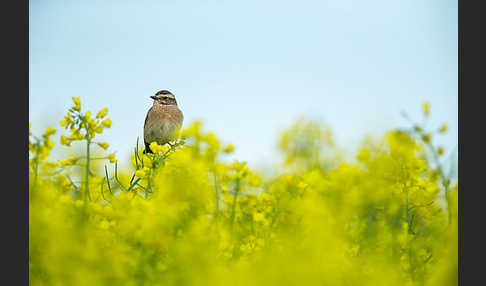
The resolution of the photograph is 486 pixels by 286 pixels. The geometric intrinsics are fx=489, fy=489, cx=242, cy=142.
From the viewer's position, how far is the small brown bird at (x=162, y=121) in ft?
17.9

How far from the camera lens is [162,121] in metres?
5.52

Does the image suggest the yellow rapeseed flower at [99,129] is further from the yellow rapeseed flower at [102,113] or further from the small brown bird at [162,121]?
the small brown bird at [162,121]

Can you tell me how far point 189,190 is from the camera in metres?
2.16

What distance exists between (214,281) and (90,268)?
518mm

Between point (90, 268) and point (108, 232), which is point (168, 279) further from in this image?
point (108, 232)

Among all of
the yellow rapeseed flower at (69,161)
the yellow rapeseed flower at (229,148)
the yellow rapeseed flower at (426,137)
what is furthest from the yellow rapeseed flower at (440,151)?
the yellow rapeseed flower at (69,161)

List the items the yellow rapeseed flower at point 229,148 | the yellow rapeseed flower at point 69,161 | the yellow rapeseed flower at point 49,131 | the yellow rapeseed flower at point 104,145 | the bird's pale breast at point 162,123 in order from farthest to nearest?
the bird's pale breast at point 162,123 < the yellow rapeseed flower at point 229,148 < the yellow rapeseed flower at point 104,145 < the yellow rapeseed flower at point 69,161 < the yellow rapeseed flower at point 49,131

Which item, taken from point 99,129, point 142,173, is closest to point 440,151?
point 142,173

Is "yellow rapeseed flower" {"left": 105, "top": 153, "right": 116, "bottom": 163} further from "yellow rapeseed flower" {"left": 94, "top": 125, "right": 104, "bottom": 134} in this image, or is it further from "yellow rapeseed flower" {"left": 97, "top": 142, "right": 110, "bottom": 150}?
"yellow rapeseed flower" {"left": 94, "top": 125, "right": 104, "bottom": 134}

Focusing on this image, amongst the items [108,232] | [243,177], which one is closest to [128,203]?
[108,232]

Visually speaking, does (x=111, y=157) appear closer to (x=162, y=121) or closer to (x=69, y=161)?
(x=69, y=161)

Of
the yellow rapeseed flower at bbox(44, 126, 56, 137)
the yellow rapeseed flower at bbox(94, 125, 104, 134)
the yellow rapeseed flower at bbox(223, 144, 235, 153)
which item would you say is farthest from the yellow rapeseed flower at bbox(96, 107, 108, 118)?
the yellow rapeseed flower at bbox(223, 144, 235, 153)

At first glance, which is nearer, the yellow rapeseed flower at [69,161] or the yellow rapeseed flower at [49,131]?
the yellow rapeseed flower at [49,131]

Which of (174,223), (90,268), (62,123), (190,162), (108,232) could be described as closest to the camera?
(90,268)
